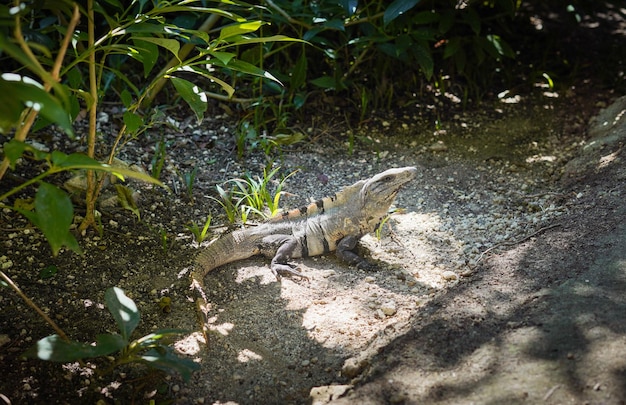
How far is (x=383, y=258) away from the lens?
4527 millimetres

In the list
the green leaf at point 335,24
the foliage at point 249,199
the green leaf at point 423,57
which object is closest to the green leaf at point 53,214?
the foliage at point 249,199

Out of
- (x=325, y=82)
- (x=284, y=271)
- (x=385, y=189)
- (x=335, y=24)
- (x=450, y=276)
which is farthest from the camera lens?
(x=325, y=82)

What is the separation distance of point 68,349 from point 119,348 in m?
0.20

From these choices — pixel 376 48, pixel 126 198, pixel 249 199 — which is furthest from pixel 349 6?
pixel 126 198

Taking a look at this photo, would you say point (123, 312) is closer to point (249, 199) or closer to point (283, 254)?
point (283, 254)

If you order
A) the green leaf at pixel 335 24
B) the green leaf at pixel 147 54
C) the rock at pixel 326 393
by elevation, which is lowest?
the rock at pixel 326 393

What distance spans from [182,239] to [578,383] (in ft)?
8.87

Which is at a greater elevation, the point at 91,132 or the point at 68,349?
the point at 91,132

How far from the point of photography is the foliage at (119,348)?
2824 millimetres

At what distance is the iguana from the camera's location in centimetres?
447

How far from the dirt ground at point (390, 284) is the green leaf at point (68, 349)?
45 centimetres

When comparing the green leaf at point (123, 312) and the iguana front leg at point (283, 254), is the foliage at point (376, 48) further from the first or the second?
the green leaf at point (123, 312)

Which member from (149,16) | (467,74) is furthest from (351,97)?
(149,16)

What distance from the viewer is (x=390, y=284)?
13.8ft
